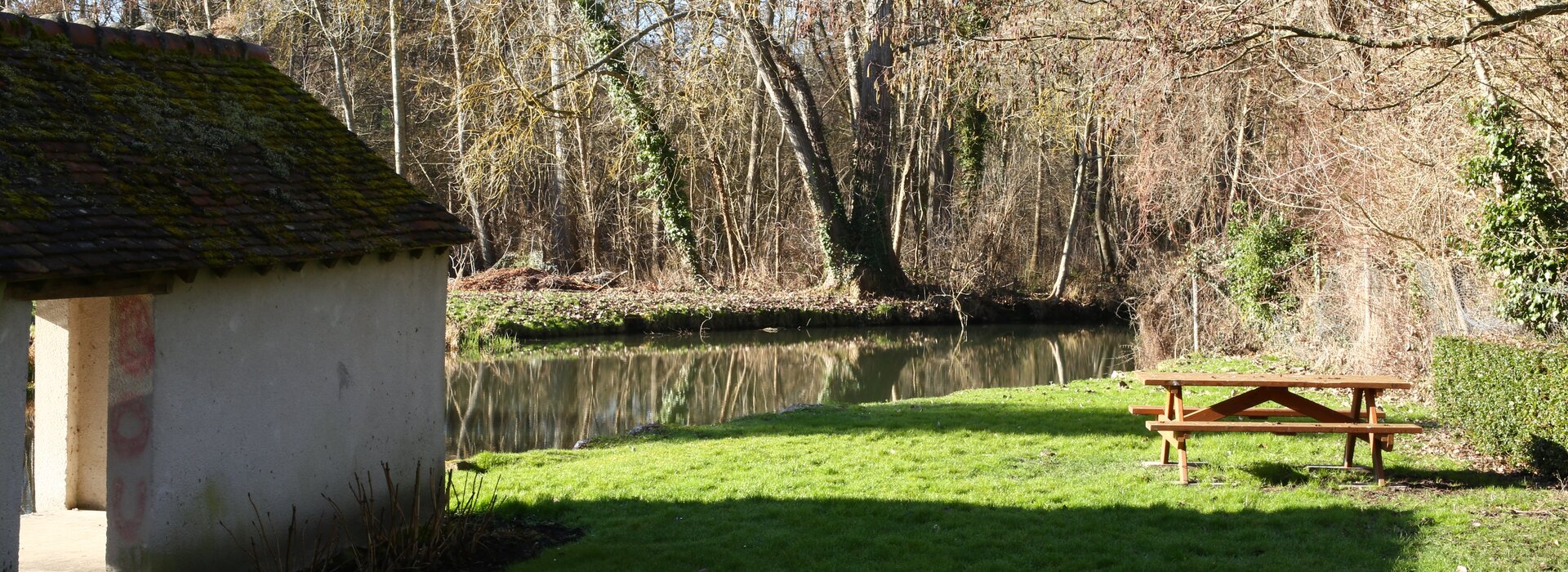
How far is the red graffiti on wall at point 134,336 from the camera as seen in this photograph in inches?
232

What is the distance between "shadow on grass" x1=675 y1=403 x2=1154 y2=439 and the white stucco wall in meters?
5.37

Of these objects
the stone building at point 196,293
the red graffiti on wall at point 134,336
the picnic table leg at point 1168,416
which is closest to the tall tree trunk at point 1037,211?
the picnic table leg at point 1168,416

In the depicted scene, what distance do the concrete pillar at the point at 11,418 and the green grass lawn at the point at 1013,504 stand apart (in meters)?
2.83

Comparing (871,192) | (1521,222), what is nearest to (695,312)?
(871,192)

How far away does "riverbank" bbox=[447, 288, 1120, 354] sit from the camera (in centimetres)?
2516

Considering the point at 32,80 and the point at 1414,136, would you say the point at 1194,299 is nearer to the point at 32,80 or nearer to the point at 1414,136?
the point at 1414,136

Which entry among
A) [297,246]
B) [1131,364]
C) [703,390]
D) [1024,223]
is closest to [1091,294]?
[1024,223]

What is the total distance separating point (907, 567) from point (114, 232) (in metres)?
4.46

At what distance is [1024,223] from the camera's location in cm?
3512

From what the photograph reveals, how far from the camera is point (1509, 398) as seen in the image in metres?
8.84

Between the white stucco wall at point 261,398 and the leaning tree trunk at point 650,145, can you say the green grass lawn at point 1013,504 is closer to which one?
the white stucco wall at point 261,398

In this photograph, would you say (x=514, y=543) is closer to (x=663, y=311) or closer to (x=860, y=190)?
(x=663, y=311)

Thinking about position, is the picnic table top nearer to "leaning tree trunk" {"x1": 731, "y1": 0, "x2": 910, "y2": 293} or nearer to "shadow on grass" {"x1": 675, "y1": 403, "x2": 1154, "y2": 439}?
"shadow on grass" {"x1": 675, "y1": 403, "x2": 1154, "y2": 439}

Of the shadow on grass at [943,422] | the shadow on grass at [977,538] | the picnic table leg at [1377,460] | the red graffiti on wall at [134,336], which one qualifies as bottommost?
the shadow on grass at [977,538]
